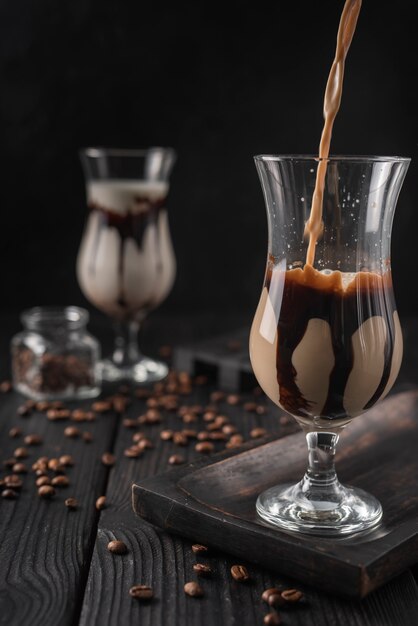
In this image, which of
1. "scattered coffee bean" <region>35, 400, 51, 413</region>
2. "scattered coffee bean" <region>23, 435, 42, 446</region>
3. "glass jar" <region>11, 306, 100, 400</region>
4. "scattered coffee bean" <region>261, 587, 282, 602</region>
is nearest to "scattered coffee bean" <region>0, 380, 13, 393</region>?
"glass jar" <region>11, 306, 100, 400</region>

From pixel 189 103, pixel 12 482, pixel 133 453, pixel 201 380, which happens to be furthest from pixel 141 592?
pixel 189 103

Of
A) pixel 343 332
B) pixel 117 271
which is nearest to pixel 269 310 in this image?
pixel 343 332

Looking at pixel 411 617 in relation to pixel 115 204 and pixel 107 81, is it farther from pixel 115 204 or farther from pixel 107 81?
pixel 107 81

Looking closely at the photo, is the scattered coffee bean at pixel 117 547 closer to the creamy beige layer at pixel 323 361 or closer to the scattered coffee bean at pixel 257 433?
the creamy beige layer at pixel 323 361

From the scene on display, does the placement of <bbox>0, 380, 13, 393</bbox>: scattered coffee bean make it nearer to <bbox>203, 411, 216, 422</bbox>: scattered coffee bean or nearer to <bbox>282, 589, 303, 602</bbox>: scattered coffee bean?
Answer: <bbox>203, 411, 216, 422</bbox>: scattered coffee bean

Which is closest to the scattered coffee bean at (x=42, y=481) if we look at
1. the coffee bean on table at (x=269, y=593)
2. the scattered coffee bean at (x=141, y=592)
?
the scattered coffee bean at (x=141, y=592)
